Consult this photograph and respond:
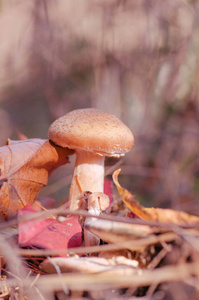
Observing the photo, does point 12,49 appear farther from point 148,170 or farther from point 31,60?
point 148,170

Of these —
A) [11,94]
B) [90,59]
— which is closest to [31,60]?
[11,94]

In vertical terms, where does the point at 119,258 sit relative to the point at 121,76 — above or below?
below

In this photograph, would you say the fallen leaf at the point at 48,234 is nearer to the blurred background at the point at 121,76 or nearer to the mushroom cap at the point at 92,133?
the mushroom cap at the point at 92,133

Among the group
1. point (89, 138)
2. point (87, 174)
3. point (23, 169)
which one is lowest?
point (87, 174)

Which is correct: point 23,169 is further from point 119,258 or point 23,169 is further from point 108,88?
point 108,88

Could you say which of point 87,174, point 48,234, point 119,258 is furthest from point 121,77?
point 119,258

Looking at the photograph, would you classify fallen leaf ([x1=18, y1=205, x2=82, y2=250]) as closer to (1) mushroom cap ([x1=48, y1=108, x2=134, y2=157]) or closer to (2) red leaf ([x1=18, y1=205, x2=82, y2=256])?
(2) red leaf ([x1=18, y1=205, x2=82, y2=256])
